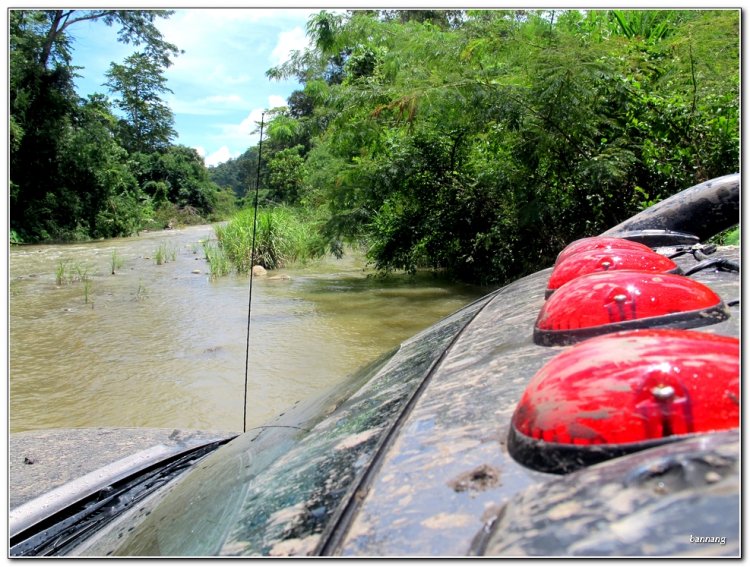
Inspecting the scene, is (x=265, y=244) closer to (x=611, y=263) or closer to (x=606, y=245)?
(x=606, y=245)

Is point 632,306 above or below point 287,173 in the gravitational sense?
below

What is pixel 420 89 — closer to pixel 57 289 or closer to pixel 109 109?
pixel 57 289

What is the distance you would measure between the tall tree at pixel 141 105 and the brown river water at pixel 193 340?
18288 mm

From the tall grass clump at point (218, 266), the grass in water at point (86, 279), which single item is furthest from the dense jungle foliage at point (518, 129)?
the grass in water at point (86, 279)

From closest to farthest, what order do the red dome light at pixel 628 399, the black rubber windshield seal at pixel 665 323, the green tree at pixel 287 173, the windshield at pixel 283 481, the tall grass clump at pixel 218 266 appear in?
the red dome light at pixel 628 399 → the windshield at pixel 283 481 → the black rubber windshield seal at pixel 665 323 → the tall grass clump at pixel 218 266 → the green tree at pixel 287 173

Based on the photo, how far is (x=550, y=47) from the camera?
6973 mm

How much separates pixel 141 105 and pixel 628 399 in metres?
41.5

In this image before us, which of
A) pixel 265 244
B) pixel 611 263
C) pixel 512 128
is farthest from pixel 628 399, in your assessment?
pixel 265 244

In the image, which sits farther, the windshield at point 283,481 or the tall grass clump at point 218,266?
the tall grass clump at point 218,266

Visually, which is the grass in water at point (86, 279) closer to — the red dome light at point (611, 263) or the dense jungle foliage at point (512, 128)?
the dense jungle foliage at point (512, 128)

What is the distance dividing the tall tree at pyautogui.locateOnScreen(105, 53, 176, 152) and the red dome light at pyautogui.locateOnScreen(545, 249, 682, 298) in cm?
2697

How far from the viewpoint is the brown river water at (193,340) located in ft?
17.4

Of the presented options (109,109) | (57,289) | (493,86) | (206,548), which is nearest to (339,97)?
(493,86)

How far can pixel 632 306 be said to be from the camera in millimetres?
1024
